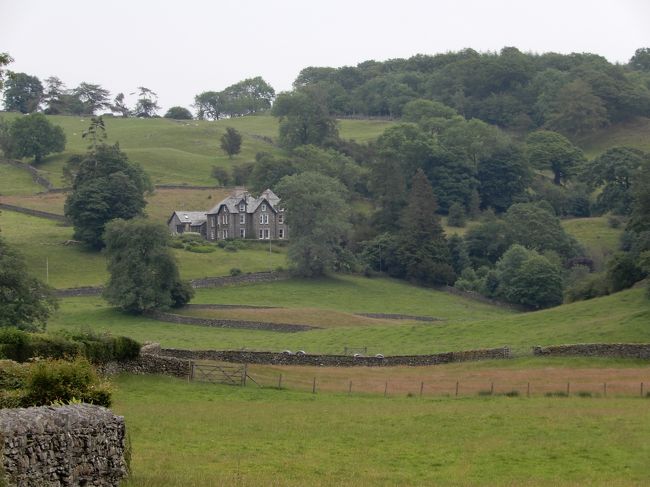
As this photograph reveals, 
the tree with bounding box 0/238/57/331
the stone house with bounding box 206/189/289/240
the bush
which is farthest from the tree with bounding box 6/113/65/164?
the bush

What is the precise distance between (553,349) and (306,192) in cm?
7293

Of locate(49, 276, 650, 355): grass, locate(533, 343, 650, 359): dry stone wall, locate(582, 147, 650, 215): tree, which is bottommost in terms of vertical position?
locate(49, 276, 650, 355): grass

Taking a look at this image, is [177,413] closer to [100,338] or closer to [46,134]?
[100,338]

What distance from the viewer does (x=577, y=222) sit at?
16450 centimetres

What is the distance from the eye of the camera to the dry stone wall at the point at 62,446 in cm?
2073

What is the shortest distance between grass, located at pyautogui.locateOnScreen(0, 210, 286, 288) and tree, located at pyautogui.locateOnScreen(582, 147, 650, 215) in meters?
50.7

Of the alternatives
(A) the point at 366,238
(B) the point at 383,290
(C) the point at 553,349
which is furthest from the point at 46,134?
(C) the point at 553,349

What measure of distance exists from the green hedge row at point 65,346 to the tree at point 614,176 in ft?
407

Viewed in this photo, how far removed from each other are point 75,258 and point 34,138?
7110 centimetres

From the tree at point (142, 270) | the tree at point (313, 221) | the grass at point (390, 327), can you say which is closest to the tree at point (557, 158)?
the tree at point (313, 221)

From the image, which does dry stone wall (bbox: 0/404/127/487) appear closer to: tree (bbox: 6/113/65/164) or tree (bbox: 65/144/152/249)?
tree (bbox: 65/144/152/249)

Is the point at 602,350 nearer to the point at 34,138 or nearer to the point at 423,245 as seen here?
the point at 423,245

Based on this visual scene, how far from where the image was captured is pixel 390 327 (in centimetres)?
8869

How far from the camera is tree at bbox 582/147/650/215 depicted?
543ft
